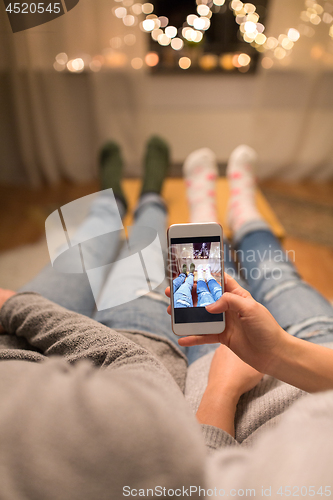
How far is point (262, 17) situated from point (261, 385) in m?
0.42

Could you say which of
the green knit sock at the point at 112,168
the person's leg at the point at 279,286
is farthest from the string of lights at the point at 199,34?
the person's leg at the point at 279,286

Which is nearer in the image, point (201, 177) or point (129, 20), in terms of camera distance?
point (129, 20)

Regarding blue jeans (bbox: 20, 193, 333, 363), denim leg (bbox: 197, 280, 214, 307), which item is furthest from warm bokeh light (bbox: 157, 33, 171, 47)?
denim leg (bbox: 197, 280, 214, 307)

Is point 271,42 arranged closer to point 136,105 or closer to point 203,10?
point 203,10

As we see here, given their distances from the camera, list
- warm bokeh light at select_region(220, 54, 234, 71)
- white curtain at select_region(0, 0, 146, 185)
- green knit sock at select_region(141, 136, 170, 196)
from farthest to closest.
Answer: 1. green knit sock at select_region(141, 136, 170, 196)
2. warm bokeh light at select_region(220, 54, 234, 71)
3. white curtain at select_region(0, 0, 146, 185)

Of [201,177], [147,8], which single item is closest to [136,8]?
[147,8]

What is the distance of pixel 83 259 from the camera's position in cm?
31

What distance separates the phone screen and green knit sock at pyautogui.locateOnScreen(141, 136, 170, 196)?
26 cm

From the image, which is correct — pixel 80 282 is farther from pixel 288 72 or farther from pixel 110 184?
pixel 288 72

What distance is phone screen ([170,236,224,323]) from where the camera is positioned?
0.23m

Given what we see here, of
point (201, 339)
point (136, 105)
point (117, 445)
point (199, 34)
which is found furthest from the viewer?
point (136, 105)

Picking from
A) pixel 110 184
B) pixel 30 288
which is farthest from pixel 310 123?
pixel 30 288

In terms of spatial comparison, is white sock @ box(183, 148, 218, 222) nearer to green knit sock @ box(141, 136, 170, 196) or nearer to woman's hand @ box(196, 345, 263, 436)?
green knit sock @ box(141, 136, 170, 196)

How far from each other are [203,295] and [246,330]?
0.15 ft
